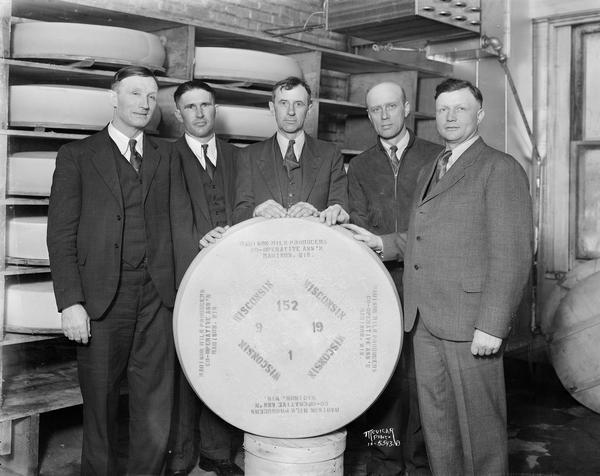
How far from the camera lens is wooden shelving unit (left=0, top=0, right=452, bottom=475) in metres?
3.16

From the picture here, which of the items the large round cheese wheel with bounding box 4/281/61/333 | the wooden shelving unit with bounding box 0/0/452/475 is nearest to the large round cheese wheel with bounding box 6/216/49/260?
the wooden shelving unit with bounding box 0/0/452/475

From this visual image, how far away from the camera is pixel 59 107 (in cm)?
321

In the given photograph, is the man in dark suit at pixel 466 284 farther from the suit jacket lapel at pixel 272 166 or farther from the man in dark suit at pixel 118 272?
the man in dark suit at pixel 118 272

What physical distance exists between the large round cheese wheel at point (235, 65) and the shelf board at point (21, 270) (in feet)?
3.83

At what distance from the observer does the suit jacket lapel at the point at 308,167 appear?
3025mm

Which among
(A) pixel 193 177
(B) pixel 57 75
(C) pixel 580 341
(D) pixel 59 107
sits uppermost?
(B) pixel 57 75

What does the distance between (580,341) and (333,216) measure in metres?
2.21

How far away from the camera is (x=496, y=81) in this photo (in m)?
5.27

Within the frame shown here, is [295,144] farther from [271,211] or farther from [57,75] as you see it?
[57,75]

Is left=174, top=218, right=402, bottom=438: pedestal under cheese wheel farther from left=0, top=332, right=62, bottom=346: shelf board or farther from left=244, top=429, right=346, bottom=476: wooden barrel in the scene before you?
left=0, top=332, right=62, bottom=346: shelf board

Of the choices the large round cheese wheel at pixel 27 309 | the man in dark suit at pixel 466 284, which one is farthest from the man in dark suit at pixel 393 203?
the large round cheese wheel at pixel 27 309

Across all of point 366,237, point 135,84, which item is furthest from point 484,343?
point 135,84

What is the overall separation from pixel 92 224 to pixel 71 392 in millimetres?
1021

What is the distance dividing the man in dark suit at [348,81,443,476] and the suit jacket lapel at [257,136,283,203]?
15.0 inches
